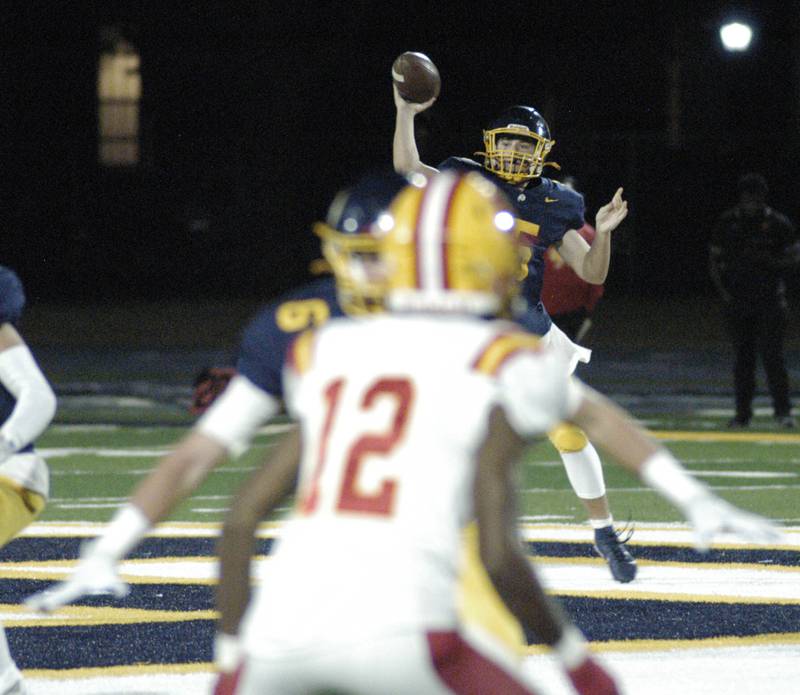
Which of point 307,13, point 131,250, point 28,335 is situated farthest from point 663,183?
point 28,335

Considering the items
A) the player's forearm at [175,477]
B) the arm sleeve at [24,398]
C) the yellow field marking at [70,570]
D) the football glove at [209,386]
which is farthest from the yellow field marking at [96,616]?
the football glove at [209,386]

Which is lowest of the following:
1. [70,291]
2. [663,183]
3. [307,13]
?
[70,291]

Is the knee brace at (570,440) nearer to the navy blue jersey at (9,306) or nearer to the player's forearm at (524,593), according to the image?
the navy blue jersey at (9,306)

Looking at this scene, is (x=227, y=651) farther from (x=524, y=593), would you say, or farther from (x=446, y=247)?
(x=446, y=247)

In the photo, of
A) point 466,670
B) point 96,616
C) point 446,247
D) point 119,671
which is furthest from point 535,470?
point 466,670

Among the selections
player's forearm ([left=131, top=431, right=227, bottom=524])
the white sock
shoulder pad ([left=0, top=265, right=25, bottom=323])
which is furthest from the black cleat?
player's forearm ([left=131, top=431, right=227, bottom=524])

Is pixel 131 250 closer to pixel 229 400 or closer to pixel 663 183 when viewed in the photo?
pixel 663 183

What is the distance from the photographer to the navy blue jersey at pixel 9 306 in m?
5.62

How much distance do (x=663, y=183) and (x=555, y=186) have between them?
75.1 ft

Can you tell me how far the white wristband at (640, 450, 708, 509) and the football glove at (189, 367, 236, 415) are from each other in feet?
39.1

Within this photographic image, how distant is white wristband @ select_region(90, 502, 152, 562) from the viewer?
3.60 metres

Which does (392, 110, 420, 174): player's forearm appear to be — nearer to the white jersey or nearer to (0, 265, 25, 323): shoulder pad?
(0, 265, 25, 323): shoulder pad

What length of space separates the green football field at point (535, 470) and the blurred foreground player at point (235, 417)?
6033 millimetres

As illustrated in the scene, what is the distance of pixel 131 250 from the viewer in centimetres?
3144
